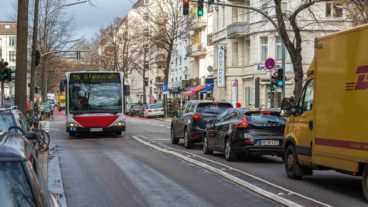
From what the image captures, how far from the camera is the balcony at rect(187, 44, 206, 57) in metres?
69.1

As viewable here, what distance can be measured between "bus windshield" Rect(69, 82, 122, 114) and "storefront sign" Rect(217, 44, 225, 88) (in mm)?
→ 28728

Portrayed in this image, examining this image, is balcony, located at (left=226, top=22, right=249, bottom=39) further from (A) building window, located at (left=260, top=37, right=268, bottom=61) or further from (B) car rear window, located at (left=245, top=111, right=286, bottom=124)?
(B) car rear window, located at (left=245, top=111, right=286, bottom=124)

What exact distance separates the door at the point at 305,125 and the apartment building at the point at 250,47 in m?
31.7

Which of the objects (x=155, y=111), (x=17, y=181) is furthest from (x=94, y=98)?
(x=155, y=111)

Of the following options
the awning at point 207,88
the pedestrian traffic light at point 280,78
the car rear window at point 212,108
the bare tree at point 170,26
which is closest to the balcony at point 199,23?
the bare tree at point 170,26

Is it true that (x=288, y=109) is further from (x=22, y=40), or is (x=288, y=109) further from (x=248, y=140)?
(x=22, y=40)

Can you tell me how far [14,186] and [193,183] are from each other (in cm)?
839

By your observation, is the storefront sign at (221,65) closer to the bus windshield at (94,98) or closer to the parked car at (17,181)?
the bus windshield at (94,98)

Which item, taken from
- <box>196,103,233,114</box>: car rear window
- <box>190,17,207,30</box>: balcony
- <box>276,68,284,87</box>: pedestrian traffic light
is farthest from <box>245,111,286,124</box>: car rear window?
<box>190,17,207,30</box>: balcony

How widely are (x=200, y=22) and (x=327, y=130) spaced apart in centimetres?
5970

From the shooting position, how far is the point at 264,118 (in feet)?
53.2

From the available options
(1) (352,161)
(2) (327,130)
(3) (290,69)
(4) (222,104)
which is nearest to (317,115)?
(2) (327,130)

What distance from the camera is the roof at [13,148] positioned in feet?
11.5

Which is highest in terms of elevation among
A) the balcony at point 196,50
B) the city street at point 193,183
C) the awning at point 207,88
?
the balcony at point 196,50
